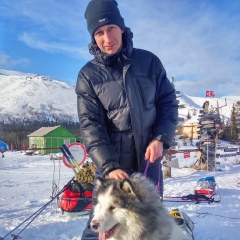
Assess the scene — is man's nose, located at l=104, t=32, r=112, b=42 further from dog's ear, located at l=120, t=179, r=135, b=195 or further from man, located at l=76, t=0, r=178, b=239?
dog's ear, located at l=120, t=179, r=135, b=195

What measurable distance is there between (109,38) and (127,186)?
1.46 m

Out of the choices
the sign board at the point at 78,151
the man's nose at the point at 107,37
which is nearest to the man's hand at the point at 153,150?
the man's nose at the point at 107,37

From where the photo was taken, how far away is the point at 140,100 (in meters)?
2.86

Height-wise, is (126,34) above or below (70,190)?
above

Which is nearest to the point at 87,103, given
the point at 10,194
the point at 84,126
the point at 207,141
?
the point at 84,126

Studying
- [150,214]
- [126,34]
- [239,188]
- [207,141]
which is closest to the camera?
[150,214]

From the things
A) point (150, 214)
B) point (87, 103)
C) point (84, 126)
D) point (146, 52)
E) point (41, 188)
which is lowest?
point (41, 188)

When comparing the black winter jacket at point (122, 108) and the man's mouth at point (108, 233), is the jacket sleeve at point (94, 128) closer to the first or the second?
the black winter jacket at point (122, 108)

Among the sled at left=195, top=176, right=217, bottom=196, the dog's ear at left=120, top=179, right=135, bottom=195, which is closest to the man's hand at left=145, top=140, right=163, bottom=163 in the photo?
the dog's ear at left=120, top=179, right=135, bottom=195

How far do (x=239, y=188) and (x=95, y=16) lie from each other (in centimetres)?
887

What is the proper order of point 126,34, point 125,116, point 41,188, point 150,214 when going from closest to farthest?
point 150,214 < point 125,116 < point 126,34 < point 41,188

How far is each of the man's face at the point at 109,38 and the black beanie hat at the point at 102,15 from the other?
0.05m

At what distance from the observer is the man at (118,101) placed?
2.81 meters

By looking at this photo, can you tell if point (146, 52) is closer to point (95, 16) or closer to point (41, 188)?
point (95, 16)
